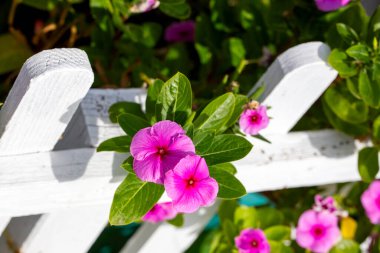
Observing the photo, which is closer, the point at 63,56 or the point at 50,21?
the point at 63,56

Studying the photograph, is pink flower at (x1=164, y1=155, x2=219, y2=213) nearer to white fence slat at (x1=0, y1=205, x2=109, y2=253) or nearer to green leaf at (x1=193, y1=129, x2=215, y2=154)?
green leaf at (x1=193, y1=129, x2=215, y2=154)

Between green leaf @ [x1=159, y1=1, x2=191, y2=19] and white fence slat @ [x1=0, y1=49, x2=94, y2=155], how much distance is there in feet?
1.41

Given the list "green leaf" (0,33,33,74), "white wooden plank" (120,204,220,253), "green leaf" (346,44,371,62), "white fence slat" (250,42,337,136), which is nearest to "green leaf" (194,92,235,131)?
"white fence slat" (250,42,337,136)

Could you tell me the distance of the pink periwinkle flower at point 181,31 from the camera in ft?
5.52

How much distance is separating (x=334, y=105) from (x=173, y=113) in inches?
17.4

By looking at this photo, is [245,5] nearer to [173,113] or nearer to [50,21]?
[50,21]

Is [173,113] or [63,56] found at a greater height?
[63,56]

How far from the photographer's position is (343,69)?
45.9 inches

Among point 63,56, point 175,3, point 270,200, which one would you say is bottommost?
point 270,200

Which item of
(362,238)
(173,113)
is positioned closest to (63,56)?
(173,113)

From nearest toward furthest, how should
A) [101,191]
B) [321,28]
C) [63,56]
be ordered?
[63,56] < [101,191] < [321,28]

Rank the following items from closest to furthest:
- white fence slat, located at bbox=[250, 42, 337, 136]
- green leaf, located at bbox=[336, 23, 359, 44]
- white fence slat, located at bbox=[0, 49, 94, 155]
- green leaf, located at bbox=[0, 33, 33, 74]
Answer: white fence slat, located at bbox=[0, 49, 94, 155]
white fence slat, located at bbox=[250, 42, 337, 136]
green leaf, located at bbox=[336, 23, 359, 44]
green leaf, located at bbox=[0, 33, 33, 74]

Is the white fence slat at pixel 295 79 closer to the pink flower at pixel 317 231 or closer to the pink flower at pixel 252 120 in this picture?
the pink flower at pixel 252 120

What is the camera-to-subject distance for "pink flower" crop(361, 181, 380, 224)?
1483mm
